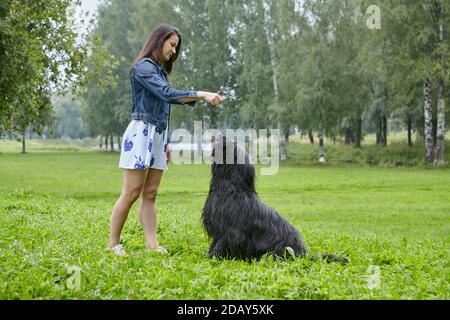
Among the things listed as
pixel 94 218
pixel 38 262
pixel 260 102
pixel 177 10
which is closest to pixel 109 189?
pixel 94 218

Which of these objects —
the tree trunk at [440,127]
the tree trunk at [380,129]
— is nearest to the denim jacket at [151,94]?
the tree trunk at [440,127]

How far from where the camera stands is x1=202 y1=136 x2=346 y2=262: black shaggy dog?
5.34 metres

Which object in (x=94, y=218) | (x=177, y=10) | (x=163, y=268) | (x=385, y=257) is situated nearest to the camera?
(x=163, y=268)

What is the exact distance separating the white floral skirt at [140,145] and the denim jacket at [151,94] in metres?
0.08

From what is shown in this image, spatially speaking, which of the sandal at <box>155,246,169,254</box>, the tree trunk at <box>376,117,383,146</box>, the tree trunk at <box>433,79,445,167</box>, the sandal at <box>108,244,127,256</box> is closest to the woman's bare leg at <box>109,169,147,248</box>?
the sandal at <box>108,244,127,256</box>

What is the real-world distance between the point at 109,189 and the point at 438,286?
15402 millimetres

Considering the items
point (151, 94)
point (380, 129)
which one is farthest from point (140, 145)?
point (380, 129)

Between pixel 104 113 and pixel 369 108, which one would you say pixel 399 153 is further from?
pixel 104 113

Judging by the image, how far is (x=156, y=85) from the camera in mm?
5527

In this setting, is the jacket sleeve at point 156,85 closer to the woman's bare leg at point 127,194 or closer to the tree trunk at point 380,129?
the woman's bare leg at point 127,194

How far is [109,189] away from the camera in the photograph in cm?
1880

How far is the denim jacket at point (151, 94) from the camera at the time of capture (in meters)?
5.52

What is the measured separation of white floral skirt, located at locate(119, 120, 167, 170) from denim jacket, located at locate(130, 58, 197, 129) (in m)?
0.08

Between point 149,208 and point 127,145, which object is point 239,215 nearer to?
point 149,208
